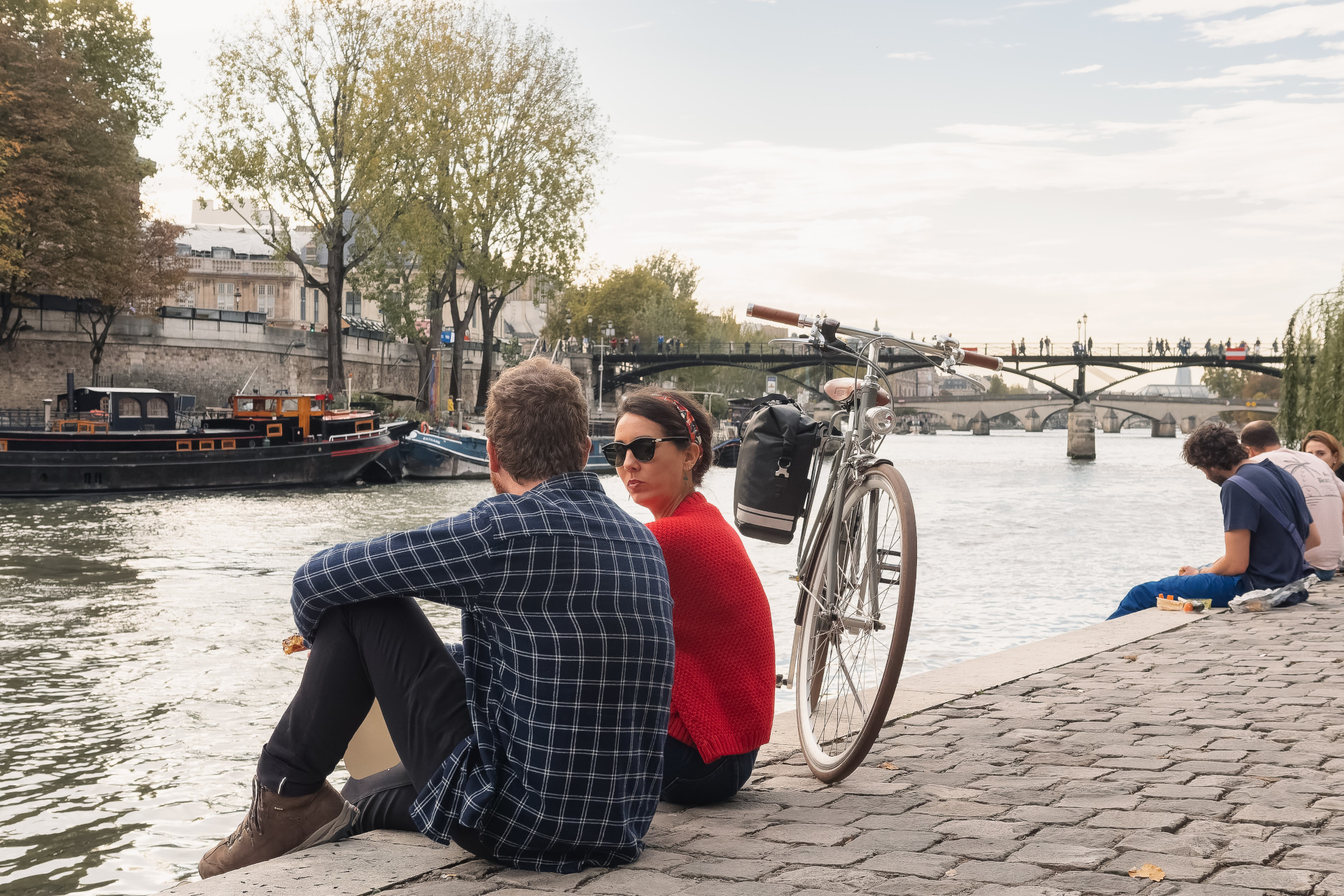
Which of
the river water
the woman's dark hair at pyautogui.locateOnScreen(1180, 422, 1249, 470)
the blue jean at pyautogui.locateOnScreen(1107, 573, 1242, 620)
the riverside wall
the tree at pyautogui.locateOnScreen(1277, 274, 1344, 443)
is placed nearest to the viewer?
the river water

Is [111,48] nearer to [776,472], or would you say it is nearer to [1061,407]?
[776,472]

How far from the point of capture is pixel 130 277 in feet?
127

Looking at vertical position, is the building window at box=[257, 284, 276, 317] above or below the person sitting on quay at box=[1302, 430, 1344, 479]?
above

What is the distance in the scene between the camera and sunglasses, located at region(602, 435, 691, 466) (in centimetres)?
324

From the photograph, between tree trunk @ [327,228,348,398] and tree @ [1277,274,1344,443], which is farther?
tree trunk @ [327,228,348,398]

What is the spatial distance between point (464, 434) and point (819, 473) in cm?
3535

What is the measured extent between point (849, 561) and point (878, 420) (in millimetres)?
441

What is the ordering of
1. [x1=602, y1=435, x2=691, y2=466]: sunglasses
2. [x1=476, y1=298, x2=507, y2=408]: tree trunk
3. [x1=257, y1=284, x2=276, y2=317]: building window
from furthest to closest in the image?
1. [x1=257, y1=284, x2=276, y2=317]: building window
2. [x1=476, y1=298, x2=507, y2=408]: tree trunk
3. [x1=602, y1=435, x2=691, y2=466]: sunglasses

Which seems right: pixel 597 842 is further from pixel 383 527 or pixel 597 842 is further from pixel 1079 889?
pixel 383 527

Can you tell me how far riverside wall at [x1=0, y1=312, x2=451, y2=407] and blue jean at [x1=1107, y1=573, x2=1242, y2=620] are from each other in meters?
38.7

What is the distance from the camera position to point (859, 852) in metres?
2.90

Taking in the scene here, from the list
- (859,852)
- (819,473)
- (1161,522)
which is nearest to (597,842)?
(859,852)

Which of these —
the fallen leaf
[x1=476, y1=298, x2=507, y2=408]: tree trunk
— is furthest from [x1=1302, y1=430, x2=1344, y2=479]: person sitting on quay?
[x1=476, y1=298, x2=507, y2=408]: tree trunk

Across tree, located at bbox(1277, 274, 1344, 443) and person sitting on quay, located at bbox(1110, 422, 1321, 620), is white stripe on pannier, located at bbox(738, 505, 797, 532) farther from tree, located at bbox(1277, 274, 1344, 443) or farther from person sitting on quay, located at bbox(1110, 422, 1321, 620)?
tree, located at bbox(1277, 274, 1344, 443)
